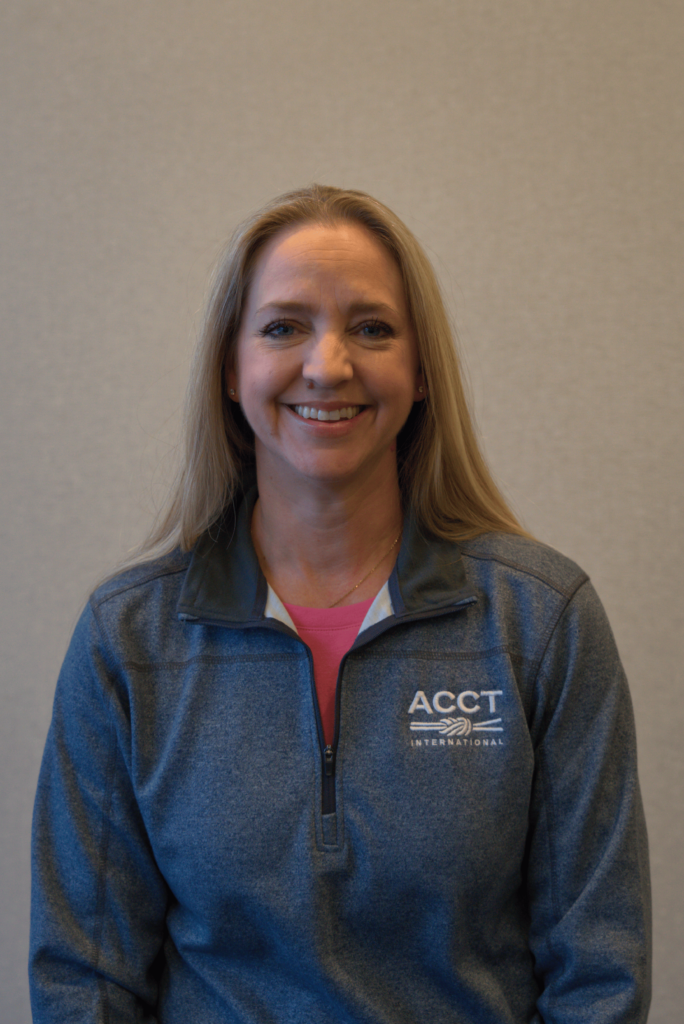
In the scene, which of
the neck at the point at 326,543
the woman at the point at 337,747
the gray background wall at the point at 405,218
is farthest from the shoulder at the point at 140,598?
the gray background wall at the point at 405,218

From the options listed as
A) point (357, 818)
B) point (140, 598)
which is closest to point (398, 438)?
point (140, 598)

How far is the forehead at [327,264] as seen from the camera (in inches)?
44.9

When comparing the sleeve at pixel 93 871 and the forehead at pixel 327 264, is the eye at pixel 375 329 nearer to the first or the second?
the forehead at pixel 327 264

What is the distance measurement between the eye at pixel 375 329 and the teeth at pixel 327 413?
99 millimetres

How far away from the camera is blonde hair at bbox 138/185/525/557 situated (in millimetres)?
1211

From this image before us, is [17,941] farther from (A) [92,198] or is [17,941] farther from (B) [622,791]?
(A) [92,198]

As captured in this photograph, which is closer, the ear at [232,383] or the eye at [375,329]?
the eye at [375,329]

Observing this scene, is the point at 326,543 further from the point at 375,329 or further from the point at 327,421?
the point at 375,329

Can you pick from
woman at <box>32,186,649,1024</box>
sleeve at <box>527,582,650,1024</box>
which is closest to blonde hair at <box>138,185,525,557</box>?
woman at <box>32,186,649,1024</box>

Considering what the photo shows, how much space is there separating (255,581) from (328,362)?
0.31m

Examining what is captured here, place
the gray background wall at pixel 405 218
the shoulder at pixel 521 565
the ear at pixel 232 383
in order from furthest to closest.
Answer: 1. the gray background wall at pixel 405 218
2. the ear at pixel 232 383
3. the shoulder at pixel 521 565

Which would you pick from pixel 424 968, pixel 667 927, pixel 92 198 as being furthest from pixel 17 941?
pixel 92 198

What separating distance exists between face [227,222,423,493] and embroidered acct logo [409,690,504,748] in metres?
0.31

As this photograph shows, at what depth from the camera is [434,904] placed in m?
1.04
